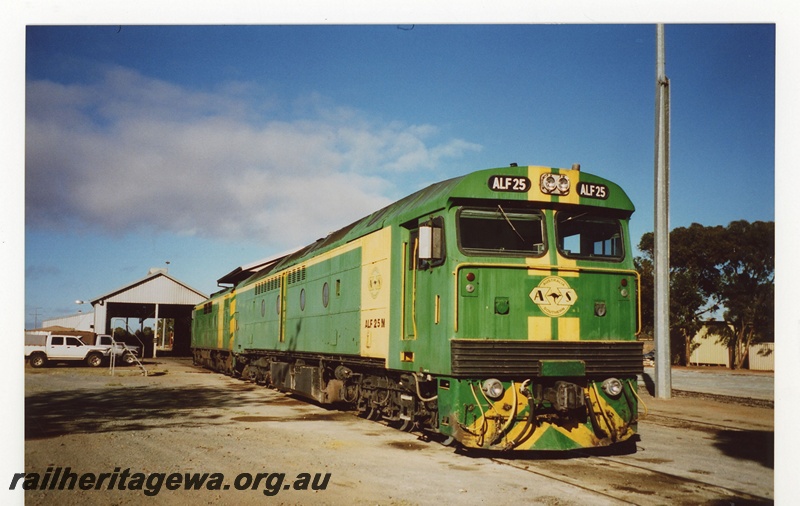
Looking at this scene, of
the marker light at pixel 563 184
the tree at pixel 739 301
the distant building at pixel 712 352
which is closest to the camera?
the marker light at pixel 563 184

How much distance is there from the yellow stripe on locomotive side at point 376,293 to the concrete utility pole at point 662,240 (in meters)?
9.21

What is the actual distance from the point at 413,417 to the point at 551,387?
7.75 feet

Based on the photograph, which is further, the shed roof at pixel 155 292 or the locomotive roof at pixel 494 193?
the shed roof at pixel 155 292

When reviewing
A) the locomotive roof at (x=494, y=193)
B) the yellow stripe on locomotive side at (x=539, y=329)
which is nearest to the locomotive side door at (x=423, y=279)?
the locomotive roof at (x=494, y=193)

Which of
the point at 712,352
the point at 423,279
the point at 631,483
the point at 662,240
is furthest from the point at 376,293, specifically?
the point at 712,352

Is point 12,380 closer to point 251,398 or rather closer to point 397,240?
point 397,240

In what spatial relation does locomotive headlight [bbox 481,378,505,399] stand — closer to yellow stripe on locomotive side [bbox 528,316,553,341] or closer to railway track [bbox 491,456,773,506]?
yellow stripe on locomotive side [bbox 528,316,553,341]

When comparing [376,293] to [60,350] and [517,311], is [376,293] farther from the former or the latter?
[60,350]

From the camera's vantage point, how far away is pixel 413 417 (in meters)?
9.70

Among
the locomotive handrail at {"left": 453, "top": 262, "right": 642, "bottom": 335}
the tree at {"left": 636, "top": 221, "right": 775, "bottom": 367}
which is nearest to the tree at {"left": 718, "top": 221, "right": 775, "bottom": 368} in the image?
the tree at {"left": 636, "top": 221, "right": 775, "bottom": 367}

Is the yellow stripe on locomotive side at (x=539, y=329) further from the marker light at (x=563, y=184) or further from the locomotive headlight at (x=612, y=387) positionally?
the marker light at (x=563, y=184)

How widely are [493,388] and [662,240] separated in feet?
35.8

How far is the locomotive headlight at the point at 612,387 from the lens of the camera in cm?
844

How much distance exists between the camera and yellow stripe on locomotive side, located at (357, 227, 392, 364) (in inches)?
400
